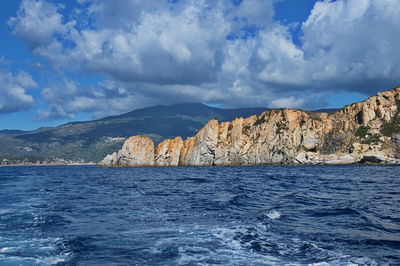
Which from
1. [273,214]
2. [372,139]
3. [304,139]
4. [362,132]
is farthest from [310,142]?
[273,214]

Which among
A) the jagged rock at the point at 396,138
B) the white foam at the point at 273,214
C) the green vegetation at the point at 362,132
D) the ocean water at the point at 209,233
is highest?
the green vegetation at the point at 362,132

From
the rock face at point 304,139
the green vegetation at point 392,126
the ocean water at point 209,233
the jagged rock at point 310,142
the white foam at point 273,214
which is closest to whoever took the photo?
the ocean water at point 209,233

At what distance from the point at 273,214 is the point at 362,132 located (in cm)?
17018

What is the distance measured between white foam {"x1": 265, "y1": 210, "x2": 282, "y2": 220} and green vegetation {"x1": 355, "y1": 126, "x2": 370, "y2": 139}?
16564 centimetres

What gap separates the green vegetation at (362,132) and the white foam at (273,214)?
16564 centimetres

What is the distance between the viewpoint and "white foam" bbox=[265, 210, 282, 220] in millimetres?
25748

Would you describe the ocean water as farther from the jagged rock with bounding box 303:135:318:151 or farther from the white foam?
the jagged rock with bounding box 303:135:318:151

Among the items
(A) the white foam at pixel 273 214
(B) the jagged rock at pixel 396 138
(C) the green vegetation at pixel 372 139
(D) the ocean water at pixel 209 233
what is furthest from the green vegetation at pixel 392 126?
(A) the white foam at pixel 273 214

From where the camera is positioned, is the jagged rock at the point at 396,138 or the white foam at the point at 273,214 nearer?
the white foam at the point at 273,214

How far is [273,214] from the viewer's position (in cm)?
2698

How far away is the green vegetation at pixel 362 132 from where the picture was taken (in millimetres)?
174387

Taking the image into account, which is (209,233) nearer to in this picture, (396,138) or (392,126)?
(396,138)

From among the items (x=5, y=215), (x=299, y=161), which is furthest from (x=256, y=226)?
(x=299, y=161)

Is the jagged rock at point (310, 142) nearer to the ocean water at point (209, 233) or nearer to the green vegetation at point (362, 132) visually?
the green vegetation at point (362, 132)
